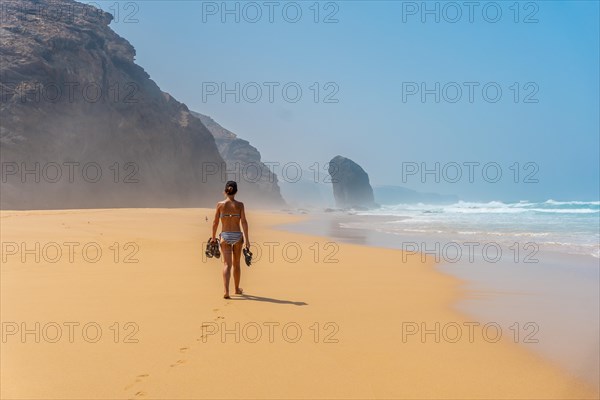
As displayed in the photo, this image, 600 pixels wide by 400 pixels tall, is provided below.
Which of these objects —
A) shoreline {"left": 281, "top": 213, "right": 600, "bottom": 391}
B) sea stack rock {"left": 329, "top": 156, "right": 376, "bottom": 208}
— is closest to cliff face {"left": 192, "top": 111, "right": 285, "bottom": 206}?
sea stack rock {"left": 329, "top": 156, "right": 376, "bottom": 208}

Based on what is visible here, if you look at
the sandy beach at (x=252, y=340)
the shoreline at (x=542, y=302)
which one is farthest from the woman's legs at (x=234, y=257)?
the shoreline at (x=542, y=302)

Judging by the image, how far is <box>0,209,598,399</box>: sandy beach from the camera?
3.87 meters

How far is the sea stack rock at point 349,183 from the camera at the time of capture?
164250mm

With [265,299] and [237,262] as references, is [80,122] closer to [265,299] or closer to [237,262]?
[237,262]

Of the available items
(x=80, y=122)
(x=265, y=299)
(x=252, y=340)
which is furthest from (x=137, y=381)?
(x=80, y=122)

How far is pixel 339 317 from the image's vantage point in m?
6.15

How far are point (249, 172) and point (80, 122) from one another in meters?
79.0

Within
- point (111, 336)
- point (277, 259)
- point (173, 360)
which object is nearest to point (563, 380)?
point (173, 360)

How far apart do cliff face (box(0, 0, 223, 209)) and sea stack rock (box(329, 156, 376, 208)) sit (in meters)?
86.4

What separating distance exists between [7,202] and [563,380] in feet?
189

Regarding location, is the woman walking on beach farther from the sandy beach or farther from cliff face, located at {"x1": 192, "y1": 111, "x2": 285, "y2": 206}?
cliff face, located at {"x1": 192, "y1": 111, "x2": 285, "y2": 206}

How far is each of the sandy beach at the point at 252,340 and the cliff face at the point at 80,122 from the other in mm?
51219

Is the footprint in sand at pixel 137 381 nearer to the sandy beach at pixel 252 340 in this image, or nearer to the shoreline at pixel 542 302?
the sandy beach at pixel 252 340

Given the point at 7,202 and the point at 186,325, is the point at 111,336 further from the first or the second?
the point at 7,202
